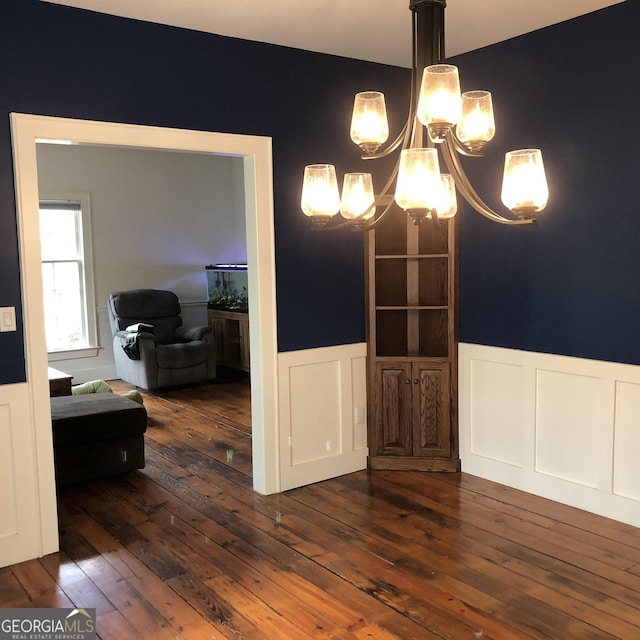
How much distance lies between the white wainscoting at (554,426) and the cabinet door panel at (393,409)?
1.19 ft

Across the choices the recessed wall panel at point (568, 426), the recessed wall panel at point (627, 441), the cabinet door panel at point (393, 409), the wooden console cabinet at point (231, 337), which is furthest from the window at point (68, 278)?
the recessed wall panel at point (627, 441)

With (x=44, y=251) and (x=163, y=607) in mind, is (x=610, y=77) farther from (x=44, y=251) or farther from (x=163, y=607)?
(x=44, y=251)

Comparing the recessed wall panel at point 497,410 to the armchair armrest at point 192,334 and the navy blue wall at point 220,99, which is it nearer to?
the navy blue wall at point 220,99

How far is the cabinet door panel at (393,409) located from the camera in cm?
460

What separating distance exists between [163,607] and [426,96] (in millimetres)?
2279

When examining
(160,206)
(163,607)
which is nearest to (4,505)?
(163,607)

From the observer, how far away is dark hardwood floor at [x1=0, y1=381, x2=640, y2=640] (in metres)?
2.77

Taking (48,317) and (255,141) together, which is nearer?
(255,141)

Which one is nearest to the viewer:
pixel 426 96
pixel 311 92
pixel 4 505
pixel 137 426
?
pixel 426 96

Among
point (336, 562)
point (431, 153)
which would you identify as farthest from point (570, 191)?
point (336, 562)

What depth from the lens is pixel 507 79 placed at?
414 cm

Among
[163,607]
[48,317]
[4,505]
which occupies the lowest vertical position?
[163,607]

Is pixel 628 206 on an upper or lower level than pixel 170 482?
upper

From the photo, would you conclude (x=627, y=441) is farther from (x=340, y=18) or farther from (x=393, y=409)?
(x=340, y=18)
